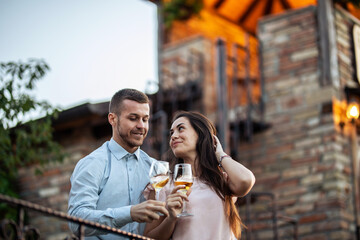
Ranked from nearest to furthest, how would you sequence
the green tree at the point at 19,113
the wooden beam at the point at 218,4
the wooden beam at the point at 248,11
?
the green tree at the point at 19,113 < the wooden beam at the point at 218,4 < the wooden beam at the point at 248,11

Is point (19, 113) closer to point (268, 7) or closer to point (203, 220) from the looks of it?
point (203, 220)

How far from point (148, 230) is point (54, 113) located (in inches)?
141

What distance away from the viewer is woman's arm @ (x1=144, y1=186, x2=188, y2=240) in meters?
3.04

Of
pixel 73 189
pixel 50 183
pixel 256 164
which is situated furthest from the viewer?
pixel 50 183

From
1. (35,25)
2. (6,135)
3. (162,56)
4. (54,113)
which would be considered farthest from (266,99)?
(35,25)

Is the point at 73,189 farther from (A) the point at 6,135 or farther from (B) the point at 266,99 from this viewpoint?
(B) the point at 266,99

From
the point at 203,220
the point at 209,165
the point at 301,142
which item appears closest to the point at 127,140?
the point at 209,165

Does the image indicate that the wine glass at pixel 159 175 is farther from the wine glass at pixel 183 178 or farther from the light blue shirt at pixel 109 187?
the light blue shirt at pixel 109 187

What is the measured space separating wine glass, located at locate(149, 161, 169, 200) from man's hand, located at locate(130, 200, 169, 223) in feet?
0.62

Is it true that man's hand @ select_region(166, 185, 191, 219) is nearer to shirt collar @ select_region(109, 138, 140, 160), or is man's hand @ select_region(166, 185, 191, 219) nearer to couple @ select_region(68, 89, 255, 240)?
couple @ select_region(68, 89, 255, 240)

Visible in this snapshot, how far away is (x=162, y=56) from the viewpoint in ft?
36.1

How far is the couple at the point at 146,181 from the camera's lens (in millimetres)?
3127

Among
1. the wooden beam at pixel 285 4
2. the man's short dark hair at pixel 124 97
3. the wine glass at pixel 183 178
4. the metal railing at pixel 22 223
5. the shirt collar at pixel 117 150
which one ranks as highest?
the wooden beam at pixel 285 4

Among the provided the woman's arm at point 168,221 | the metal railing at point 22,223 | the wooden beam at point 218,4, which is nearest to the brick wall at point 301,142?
the wooden beam at point 218,4
